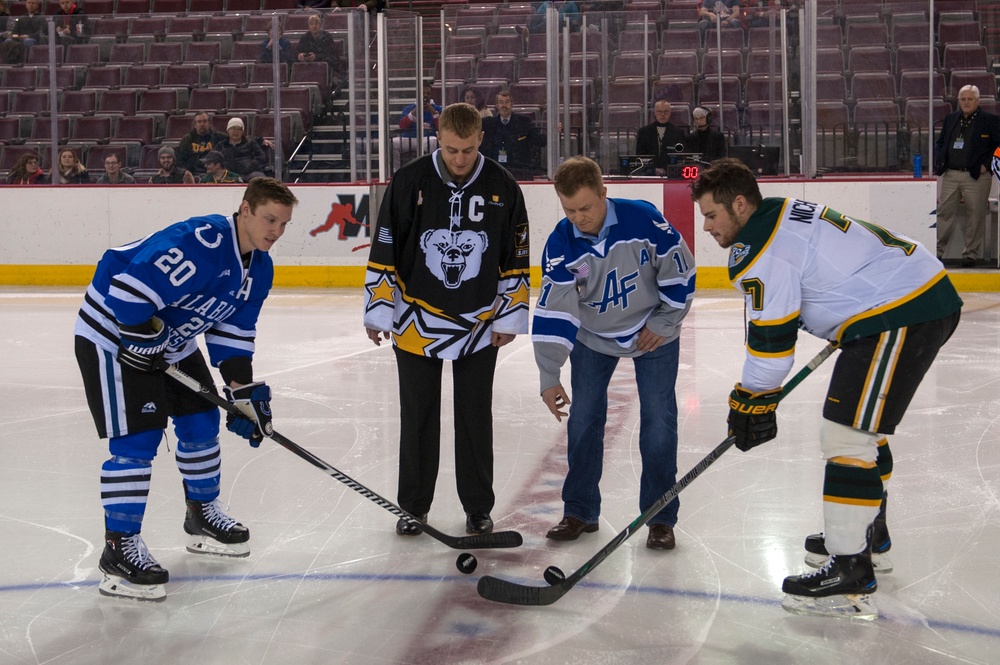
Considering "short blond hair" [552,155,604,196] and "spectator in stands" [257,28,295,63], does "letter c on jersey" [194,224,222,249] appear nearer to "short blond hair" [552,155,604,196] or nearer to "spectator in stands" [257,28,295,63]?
"short blond hair" [552,155,604,196]

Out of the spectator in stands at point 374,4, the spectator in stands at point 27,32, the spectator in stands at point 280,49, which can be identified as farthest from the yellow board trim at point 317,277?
the spectator in stands at point 374,4

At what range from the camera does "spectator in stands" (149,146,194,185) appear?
888cm

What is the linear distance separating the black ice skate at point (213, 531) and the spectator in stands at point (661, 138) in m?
6.01

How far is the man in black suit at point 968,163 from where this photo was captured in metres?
7.84

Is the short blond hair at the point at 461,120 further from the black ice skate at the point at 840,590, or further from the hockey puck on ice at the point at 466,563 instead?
the black ice skate at the point at 840,590

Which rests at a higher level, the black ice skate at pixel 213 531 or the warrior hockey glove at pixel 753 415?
the warrior hockey glove at pixel 753 415

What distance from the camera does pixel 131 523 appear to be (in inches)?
104

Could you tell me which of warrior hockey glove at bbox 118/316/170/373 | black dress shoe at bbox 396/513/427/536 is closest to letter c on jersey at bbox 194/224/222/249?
warrior hockey glove at bbox 118/316/170/373

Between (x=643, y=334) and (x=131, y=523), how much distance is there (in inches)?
52.7

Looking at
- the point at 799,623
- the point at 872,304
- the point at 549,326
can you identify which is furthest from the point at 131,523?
the point at 872,304

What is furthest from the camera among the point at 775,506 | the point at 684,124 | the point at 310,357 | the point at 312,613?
the point at 684,124

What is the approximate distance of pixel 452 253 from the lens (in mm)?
3010

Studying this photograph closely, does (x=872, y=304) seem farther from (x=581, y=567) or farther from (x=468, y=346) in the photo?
(x=468, y=346)

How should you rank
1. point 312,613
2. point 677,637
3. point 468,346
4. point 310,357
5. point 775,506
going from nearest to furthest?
point 677,637 < point 312,613 < point 468,346 < point 775,506 < point 310,357
